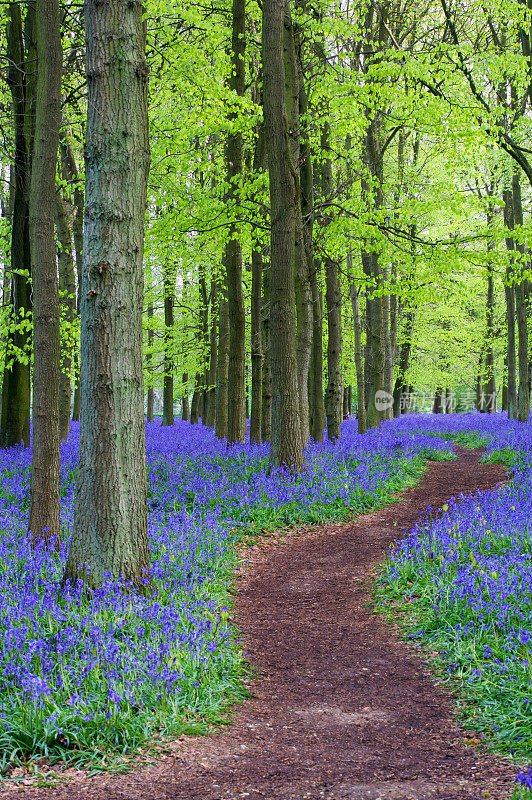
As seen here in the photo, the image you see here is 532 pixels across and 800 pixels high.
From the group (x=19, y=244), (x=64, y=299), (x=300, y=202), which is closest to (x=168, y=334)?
(x=64, y=299)

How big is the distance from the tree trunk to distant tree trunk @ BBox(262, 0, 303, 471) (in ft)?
16.0

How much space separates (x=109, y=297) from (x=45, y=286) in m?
1.74

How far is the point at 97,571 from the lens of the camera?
16.7 ft

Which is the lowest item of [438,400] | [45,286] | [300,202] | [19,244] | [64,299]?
[438,400]

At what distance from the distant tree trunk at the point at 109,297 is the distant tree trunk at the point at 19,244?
690cm

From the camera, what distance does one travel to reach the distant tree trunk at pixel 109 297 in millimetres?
5062

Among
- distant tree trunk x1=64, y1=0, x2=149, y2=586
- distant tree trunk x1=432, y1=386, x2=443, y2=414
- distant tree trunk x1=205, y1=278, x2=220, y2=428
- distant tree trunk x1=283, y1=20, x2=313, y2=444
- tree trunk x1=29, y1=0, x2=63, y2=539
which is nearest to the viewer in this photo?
distant tree trunk x1=64, y1=0, x2=149, y2=586

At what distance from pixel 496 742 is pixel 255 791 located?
1.42m

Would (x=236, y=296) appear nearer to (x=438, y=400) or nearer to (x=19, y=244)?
(x=19, y=244)

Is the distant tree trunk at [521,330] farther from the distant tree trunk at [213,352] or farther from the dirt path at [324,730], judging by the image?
the dirt path at [324,730]

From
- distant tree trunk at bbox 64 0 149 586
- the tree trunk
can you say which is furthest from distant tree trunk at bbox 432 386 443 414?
distant tree trunk at bbox 64 0 149 586

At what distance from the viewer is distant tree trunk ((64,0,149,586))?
5062 mm

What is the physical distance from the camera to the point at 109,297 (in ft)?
16.6

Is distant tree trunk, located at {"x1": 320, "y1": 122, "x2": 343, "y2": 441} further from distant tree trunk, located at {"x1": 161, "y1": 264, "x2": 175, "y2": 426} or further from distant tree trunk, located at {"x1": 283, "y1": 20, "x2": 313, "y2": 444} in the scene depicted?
distant tree trunk, located at {"x1": 161, "y1": 264, "x2": 175, "y2": 426}
